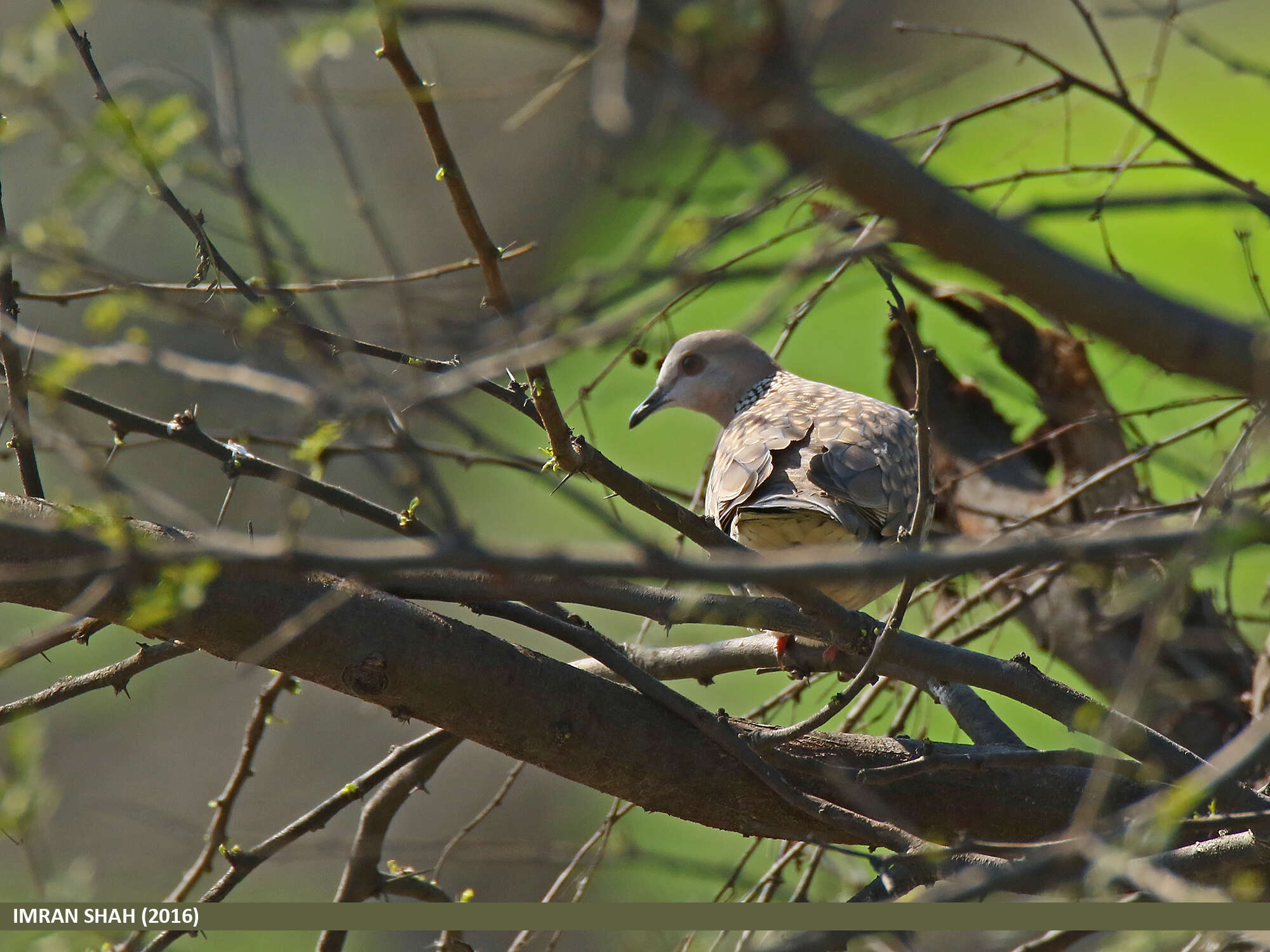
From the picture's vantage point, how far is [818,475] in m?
2.89

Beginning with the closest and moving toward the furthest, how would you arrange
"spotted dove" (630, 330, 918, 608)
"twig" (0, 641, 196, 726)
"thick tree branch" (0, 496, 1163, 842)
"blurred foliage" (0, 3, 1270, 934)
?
1. "blurred foliage" (0, 3, 1270, 934)
2. "thick tree branch" (0, 496, 1163, 842)
3. "twig" (0, 641, 196, 726)
4. "spotted dove" (630, 330, 918, 608)

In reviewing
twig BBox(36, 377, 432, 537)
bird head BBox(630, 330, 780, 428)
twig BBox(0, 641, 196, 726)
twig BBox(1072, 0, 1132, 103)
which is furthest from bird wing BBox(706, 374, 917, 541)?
twig BBox(0, 641, 196, 726)

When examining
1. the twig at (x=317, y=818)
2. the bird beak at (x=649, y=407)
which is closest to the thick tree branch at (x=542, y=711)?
the twig at (x=317, y=818)

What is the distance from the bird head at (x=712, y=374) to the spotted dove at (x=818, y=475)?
41cm

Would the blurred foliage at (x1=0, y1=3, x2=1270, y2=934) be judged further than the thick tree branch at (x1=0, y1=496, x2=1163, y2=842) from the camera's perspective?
No

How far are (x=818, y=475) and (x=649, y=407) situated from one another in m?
1.24

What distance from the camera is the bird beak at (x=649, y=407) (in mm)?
3939

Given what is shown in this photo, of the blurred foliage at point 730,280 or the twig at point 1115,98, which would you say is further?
the twig at point 1115,98

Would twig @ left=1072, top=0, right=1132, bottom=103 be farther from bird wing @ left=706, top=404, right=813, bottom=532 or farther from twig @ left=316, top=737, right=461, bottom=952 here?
twig @ left=316, top=737, right=461, bottom=952

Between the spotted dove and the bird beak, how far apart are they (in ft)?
1.41

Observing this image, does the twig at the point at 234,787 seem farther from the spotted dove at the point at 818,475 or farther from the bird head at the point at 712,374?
the bird head at the point at 712,374

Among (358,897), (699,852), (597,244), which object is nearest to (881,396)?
(597,244)

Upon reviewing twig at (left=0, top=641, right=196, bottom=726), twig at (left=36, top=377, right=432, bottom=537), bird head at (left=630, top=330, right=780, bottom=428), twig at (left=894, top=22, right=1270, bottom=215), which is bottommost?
twig at (left=0, top=641, right=196, bottom=726)

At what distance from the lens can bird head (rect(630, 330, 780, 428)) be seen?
4180mm
